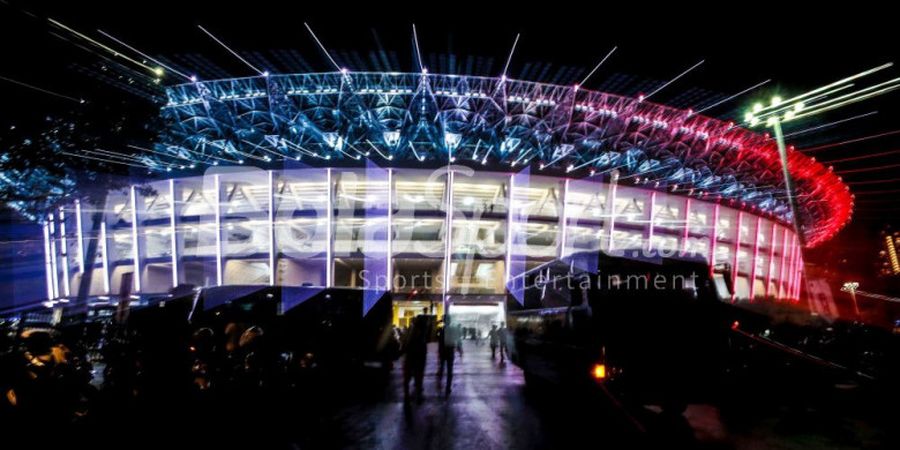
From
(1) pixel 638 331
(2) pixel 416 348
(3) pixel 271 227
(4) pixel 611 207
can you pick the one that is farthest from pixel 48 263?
(4) pixel 611 207

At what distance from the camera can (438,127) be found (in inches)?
1082

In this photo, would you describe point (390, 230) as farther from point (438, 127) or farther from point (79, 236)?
point (79, 236)

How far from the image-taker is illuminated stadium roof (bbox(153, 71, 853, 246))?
24.5 metres

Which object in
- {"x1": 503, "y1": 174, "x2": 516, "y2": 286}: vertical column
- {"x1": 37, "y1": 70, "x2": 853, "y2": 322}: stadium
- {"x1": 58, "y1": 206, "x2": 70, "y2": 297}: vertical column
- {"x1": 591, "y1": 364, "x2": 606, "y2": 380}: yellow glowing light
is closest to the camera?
{"x1": 591, "y1": 364, "x2": 606, "y2": 380}: yellow glowing light

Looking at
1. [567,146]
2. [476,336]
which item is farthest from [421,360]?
[567,146]

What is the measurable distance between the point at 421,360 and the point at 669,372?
15.5 ft

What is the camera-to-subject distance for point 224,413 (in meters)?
6.00

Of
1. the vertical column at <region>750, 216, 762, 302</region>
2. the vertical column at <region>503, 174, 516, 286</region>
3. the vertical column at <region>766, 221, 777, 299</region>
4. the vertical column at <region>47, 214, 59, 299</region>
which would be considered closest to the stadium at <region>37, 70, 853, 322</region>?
the vertical column at <region>503, 174, 516, 286</region>

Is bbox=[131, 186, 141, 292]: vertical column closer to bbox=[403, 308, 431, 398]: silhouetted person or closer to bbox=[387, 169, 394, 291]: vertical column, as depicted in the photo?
bbox=[387, 169, 394, 291]: vertical column

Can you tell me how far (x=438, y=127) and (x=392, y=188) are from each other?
5.47 m

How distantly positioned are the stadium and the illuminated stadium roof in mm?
134

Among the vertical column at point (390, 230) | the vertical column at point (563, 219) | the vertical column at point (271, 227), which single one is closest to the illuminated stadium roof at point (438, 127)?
the vertical column at point (563, 219)

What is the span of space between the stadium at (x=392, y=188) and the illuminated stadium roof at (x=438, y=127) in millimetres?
134

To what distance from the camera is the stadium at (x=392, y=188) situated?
2584 centimetres
